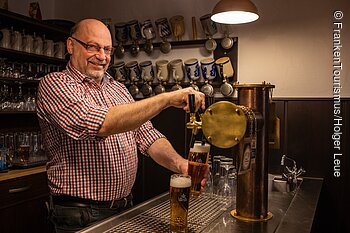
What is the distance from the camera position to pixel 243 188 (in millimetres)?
1354

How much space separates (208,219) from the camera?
132 centimetres

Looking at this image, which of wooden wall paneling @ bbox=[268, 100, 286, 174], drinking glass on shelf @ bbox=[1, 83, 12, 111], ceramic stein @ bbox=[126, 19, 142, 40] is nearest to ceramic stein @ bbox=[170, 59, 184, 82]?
ceramic stein @ bbox=[126, 19, 142, 40]

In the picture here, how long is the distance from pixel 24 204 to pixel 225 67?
1967 millimetres

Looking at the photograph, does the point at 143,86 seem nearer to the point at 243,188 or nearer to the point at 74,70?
the point at 74,70

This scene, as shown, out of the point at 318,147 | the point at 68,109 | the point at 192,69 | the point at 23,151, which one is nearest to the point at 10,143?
the point at 23,151

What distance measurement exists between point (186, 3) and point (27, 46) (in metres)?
1.48

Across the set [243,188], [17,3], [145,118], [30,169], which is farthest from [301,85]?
[17,3]

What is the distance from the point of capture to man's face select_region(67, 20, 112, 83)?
5.47ft

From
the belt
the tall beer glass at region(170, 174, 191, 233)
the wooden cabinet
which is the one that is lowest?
the wooden cabinet

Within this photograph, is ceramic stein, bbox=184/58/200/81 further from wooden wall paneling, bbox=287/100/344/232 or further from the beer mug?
the beer mug

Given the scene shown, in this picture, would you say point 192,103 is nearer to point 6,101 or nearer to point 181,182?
point 181,182

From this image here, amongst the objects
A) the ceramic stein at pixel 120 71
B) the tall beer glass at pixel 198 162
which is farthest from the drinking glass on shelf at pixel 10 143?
the tall beer glass at pixel 198 162

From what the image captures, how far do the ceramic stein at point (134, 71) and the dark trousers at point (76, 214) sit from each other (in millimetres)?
2100

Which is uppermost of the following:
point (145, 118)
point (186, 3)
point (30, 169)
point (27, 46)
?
point (186, 3)
